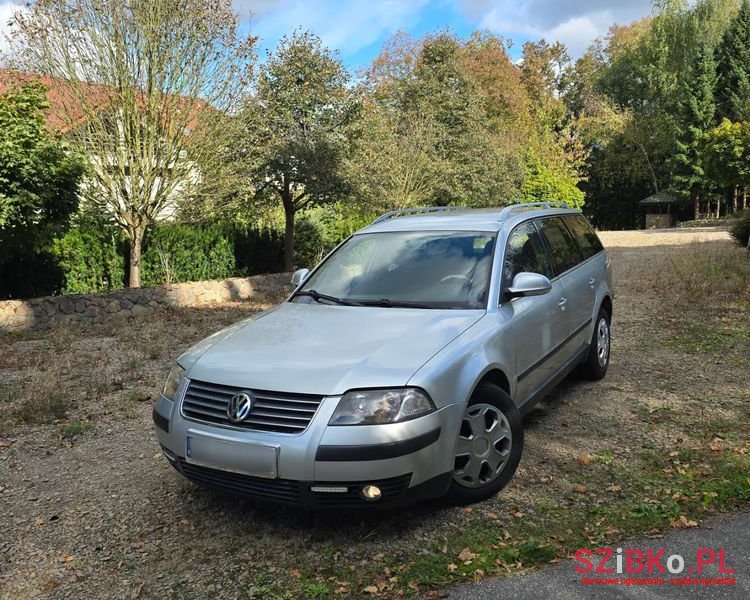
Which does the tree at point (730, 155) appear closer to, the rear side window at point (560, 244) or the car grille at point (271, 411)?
the rear side window at point (560, 244)

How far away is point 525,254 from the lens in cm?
461

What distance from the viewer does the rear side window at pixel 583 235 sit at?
5.95 metres

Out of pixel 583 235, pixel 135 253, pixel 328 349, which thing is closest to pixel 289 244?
pixel 135 253

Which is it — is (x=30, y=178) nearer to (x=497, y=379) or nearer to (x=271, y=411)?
(x=271, y=411)

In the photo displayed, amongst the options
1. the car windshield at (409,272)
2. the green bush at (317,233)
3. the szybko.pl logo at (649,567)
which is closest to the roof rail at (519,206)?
the car windshield at (409,272)

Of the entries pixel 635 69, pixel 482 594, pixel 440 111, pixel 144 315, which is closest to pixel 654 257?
pixel 440 111

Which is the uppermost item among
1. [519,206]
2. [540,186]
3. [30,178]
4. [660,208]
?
[540,186]

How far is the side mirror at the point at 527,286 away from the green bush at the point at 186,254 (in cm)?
1117

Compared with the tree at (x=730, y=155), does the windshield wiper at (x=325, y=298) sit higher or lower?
lower

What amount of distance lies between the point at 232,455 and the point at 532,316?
89.5 inches

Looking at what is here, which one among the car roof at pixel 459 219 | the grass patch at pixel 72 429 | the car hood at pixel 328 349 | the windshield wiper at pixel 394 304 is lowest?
the grass patch at pixel 72 429

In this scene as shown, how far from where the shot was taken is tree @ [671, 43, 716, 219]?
139 ft

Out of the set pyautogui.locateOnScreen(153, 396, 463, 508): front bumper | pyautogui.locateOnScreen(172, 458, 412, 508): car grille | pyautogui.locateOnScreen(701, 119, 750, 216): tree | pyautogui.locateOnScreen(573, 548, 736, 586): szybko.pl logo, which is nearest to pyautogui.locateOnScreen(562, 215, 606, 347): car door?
pyautogui.locateOnScreen(573, 548, 736, 586): szybko.pl logo

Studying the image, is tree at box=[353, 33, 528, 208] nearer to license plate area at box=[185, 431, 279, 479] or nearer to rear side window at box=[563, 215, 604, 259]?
rear side window at box=[563, 215, 604, 259]
